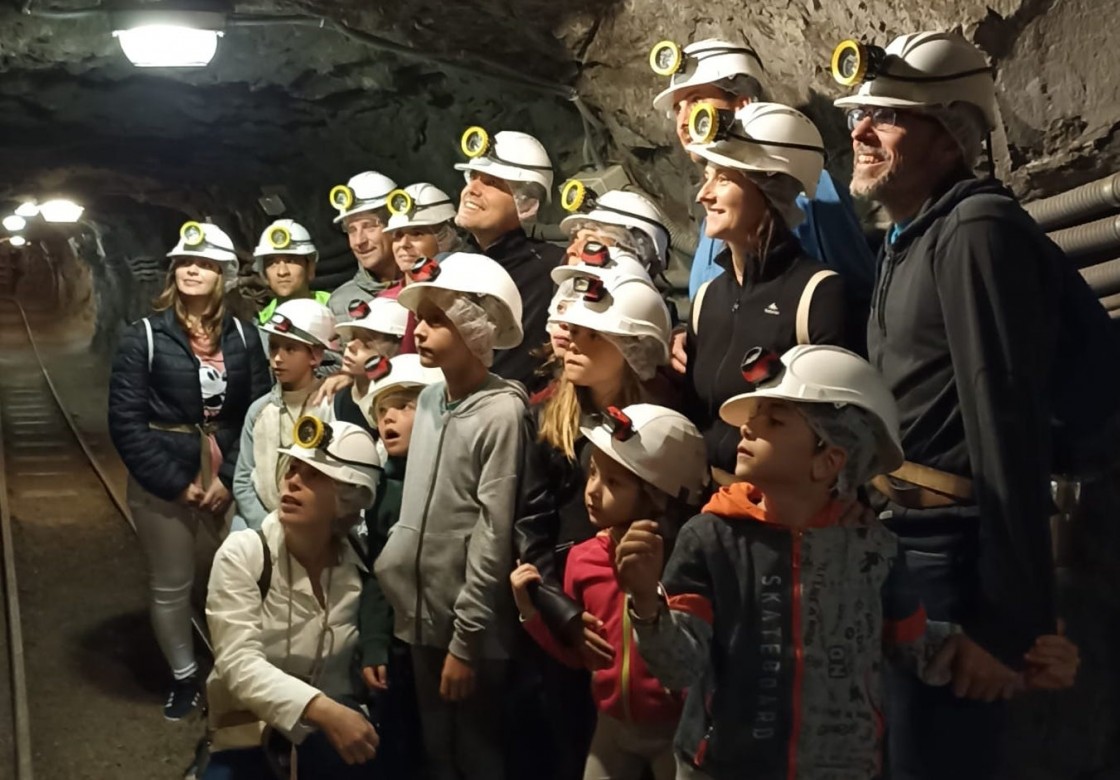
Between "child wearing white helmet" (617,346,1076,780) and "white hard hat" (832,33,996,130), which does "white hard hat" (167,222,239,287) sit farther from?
"child wearing white helmet" (617,346,1076,780)

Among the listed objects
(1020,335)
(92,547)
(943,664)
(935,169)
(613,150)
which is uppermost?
(613,150)

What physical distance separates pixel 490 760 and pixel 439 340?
3.74 feet

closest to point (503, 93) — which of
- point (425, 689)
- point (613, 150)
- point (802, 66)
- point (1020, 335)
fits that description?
point (613, 150)

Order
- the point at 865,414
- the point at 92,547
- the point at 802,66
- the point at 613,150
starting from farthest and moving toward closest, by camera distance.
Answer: the point at 92,547 < the point at 613,150 < the point at 802,66 < the point at 865,414

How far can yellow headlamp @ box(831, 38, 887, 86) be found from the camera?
2.89m

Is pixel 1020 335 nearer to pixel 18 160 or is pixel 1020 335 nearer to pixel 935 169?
pixel 935 169

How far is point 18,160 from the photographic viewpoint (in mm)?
11156

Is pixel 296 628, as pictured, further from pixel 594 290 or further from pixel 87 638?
pixel 87 638

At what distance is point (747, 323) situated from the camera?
10.6ft

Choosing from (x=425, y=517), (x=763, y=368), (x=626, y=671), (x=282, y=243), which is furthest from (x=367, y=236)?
(x=763, y=368)

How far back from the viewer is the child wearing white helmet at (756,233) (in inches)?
126

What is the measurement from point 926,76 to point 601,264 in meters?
1.07

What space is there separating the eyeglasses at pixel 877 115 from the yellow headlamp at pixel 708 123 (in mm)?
373

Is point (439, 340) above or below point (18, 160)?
below
